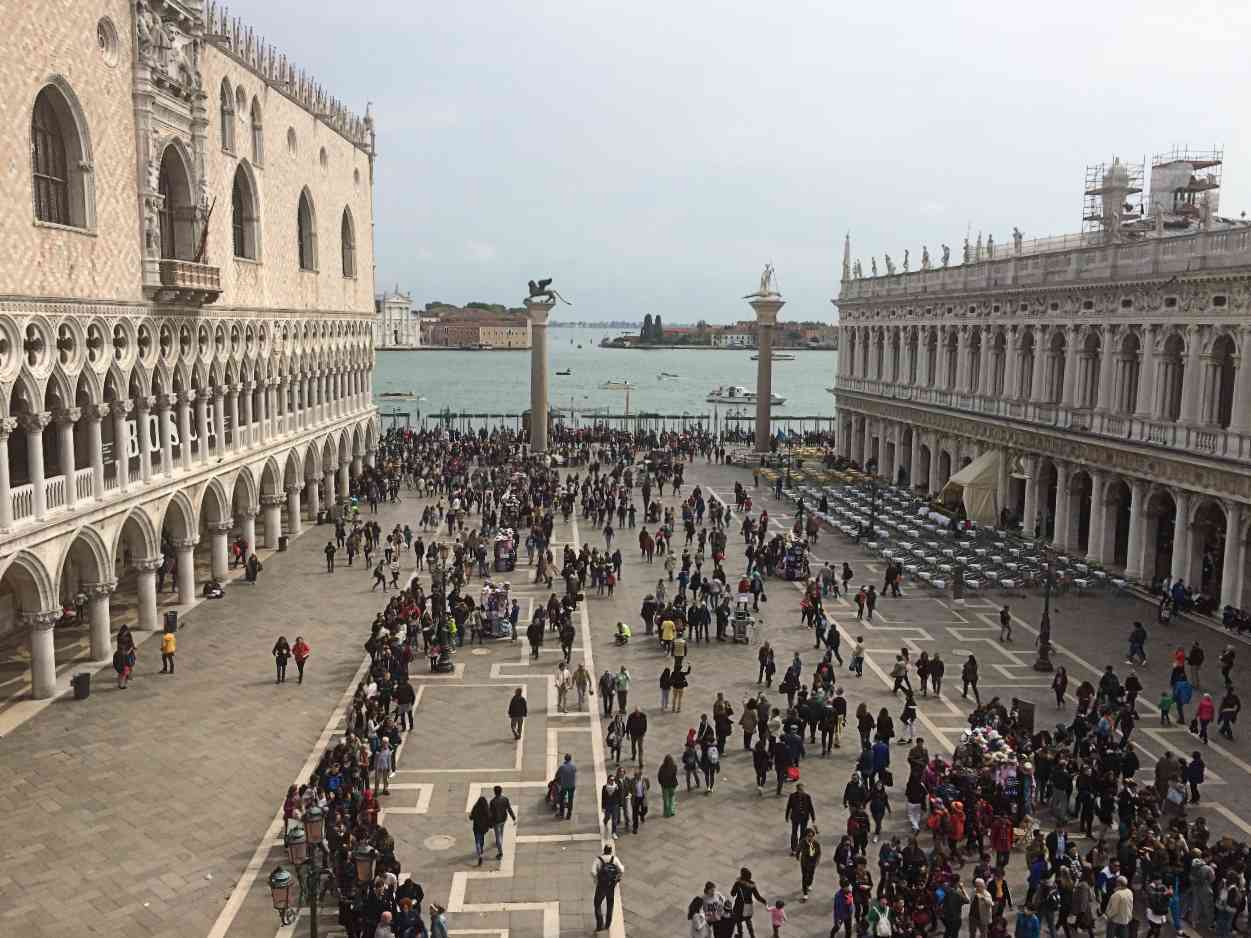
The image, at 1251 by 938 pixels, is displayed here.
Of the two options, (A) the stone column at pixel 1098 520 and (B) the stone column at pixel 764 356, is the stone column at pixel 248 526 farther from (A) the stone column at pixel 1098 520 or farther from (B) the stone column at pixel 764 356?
(B) the stone column at pixel 764 356

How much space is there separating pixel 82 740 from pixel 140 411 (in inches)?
357

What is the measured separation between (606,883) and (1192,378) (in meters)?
24.7

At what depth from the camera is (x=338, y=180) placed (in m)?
46.7

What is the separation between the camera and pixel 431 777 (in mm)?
18672

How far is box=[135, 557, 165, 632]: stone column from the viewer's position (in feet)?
87.5

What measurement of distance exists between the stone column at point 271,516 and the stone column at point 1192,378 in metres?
29.0

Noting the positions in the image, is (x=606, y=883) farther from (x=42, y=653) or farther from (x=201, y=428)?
(x=201, y=428)

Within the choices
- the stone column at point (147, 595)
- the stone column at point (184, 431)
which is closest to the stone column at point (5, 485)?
the stone column at point (147, 595)

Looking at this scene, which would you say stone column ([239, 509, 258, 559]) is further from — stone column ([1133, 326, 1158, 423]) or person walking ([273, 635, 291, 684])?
stone column ([1133, 326, 1158, 423])

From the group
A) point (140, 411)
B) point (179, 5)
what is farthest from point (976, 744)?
point (179, 5)

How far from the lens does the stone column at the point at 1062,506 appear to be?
3691 cm

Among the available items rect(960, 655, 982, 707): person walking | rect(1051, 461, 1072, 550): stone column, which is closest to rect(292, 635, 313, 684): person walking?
rect(960, 655, 982, 707): person walking

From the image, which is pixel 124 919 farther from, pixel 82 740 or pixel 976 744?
pixel 976 744

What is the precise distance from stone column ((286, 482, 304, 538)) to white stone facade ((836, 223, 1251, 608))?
26941mm
